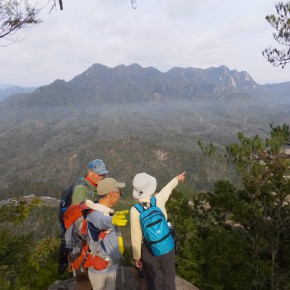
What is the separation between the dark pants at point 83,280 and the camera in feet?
17.7

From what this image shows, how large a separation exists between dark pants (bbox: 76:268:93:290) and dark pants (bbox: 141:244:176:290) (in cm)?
103

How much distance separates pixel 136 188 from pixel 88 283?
195 cm

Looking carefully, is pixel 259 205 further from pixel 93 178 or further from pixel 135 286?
pixel 93 178

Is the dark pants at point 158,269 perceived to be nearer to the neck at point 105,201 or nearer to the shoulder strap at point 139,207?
the shoulder strap at point 139,207

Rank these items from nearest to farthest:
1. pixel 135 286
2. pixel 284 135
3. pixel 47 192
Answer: pixel 135 286 → pixel 284 135 → pixel 47 192

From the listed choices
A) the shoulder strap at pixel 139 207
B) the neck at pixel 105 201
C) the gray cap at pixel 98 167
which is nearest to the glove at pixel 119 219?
the neck at pixel 105 201

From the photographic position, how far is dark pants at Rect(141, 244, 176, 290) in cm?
519

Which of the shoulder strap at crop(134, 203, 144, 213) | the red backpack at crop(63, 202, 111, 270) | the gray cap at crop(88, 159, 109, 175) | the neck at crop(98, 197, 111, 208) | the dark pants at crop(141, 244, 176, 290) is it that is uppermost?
the gray cap at crop(88, 159, 109, 175)

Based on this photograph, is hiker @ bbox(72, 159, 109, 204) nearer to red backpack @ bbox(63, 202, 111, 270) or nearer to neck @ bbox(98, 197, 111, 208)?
red backpack @ bbox(63, 202, 111, 270)

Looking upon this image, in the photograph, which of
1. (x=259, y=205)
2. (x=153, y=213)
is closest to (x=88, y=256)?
(x=153, y=213)

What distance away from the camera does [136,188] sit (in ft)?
16.7

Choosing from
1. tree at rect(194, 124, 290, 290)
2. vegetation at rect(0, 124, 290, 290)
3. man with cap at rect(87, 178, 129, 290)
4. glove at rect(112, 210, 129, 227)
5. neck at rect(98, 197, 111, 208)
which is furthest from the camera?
tree at rect(194, 124, 290, 290)

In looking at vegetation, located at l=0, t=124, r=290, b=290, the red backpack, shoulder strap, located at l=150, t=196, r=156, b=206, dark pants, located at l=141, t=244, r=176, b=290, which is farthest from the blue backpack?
vegetation, located at l=0, t=124, r=290, b=290

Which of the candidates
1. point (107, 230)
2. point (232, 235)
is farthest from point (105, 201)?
point (232, 235)
